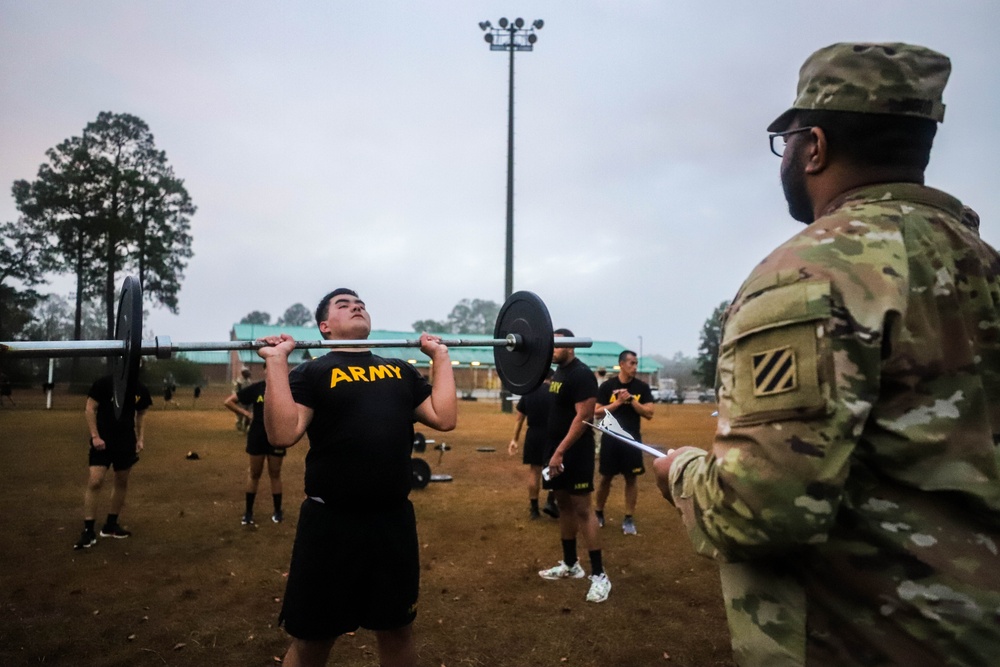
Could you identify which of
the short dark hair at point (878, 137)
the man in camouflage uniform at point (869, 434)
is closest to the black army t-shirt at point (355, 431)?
the man in camouflage uniform at point (869, 434)

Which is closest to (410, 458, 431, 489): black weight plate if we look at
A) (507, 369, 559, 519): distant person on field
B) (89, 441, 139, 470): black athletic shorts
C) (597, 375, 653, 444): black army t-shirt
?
(507, 369, 559, 519): distant person on field

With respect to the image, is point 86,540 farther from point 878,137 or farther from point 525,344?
point 878,137

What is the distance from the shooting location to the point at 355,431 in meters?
2.94

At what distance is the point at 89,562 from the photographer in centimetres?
602

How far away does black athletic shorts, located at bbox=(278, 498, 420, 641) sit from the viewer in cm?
278

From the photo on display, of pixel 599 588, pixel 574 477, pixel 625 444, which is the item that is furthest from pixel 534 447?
pixel 599 588

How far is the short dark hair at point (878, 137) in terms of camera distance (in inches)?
55.6

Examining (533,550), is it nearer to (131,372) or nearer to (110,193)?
(131,372)

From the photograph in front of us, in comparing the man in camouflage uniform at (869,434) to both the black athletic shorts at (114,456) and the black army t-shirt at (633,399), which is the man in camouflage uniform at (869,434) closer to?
the black army t-shirt at (633,399)

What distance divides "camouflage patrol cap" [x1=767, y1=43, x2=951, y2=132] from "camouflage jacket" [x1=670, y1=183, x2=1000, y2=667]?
0.24 m

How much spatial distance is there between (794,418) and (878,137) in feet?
2.42

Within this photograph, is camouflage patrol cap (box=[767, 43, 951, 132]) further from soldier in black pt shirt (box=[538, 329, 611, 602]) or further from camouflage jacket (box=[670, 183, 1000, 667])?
soldier in black pt shirt (box=[538, 329, 611, 602])

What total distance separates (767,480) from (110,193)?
124 ft

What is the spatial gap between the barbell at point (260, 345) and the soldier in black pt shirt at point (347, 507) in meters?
0.24
